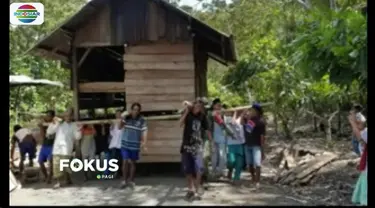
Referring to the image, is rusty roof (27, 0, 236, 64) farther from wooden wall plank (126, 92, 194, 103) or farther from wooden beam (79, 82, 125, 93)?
wooden wall plank (126, 92, 194, 103)

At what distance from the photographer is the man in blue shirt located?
6.84 meters

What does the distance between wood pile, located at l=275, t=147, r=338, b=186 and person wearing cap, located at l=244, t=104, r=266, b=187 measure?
2.27ft

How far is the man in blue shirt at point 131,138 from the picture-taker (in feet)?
22.4

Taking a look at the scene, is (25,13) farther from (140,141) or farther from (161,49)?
(161,49)

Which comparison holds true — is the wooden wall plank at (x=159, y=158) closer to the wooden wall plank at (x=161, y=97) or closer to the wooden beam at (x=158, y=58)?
the wooden wall plank at (x=161, y=97)

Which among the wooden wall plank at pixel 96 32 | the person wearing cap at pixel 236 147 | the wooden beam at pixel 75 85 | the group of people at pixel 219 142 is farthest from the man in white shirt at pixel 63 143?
the person wearing cap at pixel 236 147

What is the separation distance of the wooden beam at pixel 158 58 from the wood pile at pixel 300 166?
7.90ft

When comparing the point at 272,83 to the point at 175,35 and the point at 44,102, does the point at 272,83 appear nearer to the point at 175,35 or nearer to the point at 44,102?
the point at 175,35

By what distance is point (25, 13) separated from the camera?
4543 mm

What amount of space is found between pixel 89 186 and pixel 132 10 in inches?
113

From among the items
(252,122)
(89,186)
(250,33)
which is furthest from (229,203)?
(250,33)

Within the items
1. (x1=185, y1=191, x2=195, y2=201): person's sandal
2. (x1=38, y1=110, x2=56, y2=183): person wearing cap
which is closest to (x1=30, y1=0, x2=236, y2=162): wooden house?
(x1=38, y1=110, x2=56, y2=183): person wearing cap

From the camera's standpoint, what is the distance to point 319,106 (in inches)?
531

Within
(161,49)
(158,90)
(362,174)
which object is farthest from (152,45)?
(362,174)
